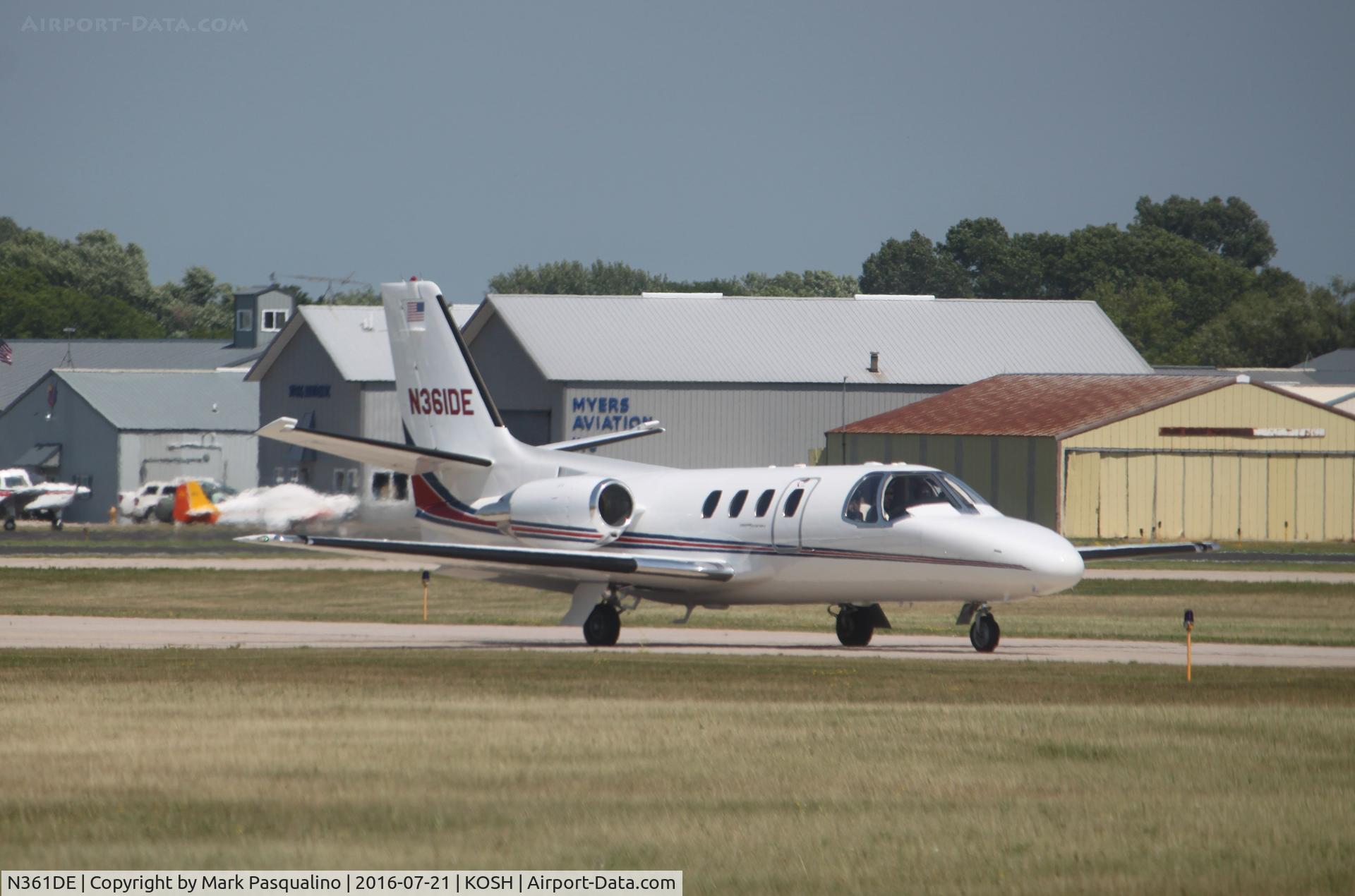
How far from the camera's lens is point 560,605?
39062mm

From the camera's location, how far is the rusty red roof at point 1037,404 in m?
65.2

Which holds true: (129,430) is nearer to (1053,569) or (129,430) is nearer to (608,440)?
(608,440)

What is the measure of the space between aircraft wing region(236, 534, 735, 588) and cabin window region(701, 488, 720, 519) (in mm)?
695

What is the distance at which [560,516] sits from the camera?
2930 centimetres

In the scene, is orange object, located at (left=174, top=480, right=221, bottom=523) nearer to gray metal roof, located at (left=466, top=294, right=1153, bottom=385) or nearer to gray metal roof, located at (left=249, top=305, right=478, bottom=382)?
gray metal roof, located at (left=466, top=294, right=1153, bottom=385)

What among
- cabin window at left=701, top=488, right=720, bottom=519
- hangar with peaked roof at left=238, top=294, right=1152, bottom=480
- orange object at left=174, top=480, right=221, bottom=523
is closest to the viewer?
cabin window at left=701, top=488, right=720, bottom=519

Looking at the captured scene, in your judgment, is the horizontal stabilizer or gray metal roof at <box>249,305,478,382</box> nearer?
the horizontal stabilizer

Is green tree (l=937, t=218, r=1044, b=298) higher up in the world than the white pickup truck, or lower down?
higher up

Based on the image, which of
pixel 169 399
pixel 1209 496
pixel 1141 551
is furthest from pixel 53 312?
pixel 1141 551

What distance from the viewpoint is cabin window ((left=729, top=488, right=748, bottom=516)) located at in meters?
28.0

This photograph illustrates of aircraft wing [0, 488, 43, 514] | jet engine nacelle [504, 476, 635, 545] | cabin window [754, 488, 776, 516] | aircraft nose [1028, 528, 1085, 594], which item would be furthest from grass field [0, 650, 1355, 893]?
aircraft wing [0, 488, 43, 514]

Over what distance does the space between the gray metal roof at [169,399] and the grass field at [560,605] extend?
47.0 meters

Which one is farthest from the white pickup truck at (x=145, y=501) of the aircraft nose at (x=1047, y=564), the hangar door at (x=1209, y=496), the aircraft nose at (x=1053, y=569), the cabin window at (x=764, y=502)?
the aircraft nose at (x=1053, y=569)

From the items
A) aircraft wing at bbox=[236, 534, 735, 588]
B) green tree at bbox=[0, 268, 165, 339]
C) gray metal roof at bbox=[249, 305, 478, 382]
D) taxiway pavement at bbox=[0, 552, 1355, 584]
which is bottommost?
taxiway pavement at bbox=[0, 552, 1355, 584]
